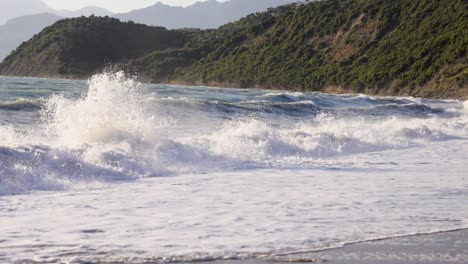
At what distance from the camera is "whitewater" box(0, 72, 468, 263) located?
700 centimetres

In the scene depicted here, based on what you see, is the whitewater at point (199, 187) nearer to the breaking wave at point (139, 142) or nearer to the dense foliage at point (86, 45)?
the breaking wave at point (139, 142)

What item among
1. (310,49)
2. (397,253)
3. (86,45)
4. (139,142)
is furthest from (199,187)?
(86,45)

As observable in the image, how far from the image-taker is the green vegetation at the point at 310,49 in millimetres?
61875

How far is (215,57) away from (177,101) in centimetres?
7281

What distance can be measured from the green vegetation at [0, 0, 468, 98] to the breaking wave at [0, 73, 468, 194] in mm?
35028

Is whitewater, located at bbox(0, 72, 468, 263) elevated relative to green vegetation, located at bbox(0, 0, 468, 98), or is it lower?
lower

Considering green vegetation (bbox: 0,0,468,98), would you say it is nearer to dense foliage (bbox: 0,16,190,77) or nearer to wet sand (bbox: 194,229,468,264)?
dense foliage (bbox: 0,16,190,77)

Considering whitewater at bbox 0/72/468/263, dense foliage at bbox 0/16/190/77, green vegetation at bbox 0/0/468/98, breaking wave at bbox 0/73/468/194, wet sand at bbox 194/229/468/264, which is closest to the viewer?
wet sand at bbox 194/229/468/264

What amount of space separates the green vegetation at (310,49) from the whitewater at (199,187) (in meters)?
39.3

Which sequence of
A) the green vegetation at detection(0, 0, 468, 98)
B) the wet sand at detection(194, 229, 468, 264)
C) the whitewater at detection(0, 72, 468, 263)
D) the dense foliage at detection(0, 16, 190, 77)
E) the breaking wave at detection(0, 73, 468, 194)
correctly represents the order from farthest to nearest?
the dense foliage at detection(0, 16, 190, 77) → the green vegetation at detection(0, 0, 468, 98) → the breaking wave at detection(0, 73, 468, 194) → the whitewater at detection(0, 72, 468, 263) → the wet sand at detection(194, 229, 468, 264)

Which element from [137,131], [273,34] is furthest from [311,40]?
[137,131]

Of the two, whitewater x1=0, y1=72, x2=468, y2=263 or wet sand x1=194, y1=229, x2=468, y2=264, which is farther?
whitewater x1=0, y1=72, x2=468, y2=263

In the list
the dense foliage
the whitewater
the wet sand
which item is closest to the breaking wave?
the whitewater

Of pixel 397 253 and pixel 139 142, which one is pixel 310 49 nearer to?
pixel 139 142
